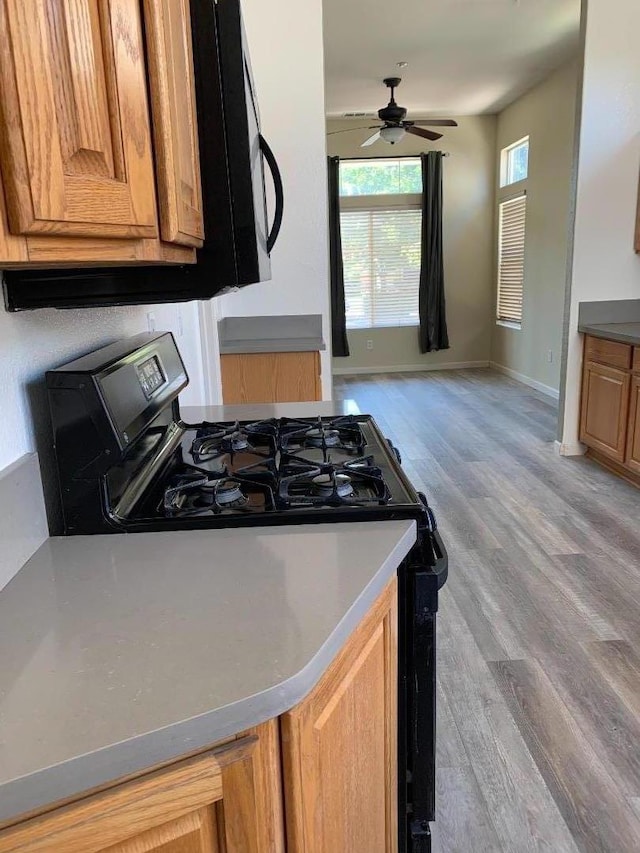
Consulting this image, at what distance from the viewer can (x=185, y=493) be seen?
1.18m

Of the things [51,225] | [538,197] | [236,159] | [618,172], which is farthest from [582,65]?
[51,225]

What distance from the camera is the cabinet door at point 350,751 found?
2.39 feet

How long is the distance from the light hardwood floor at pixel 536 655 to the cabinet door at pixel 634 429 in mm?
165

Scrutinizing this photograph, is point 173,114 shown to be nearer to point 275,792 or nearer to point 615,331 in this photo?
point 275,792

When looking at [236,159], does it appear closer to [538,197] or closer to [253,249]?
[253,249]

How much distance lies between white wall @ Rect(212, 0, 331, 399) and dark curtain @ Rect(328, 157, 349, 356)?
3757 millimetres

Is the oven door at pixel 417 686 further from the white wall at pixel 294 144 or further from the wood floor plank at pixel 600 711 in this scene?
the white wall at pixel 294 144

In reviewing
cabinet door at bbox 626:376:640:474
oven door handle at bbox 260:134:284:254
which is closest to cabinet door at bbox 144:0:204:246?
oven door handle at bbox 260:134:284:254

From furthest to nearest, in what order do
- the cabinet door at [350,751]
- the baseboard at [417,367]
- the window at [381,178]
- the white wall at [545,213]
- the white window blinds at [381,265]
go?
the baseboard at [417,367] < the white window blinds at [381,265] < the window at [381,178] < the white wall at [545,213] < the cabinet door at [350,751]

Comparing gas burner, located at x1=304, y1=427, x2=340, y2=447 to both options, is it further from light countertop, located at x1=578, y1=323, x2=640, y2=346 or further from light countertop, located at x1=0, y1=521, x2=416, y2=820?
light countertop, located at x1=578, y1=323, x2=640, y2=346

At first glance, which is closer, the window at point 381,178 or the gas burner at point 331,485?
the gas burner at point 331,485

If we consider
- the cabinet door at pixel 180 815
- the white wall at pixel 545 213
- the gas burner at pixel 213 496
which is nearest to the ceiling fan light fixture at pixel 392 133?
the white wall at pixel 545 213

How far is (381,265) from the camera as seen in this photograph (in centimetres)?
775

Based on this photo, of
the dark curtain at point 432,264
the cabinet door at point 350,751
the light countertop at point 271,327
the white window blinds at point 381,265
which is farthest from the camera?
the white window blinds at point 381,265
